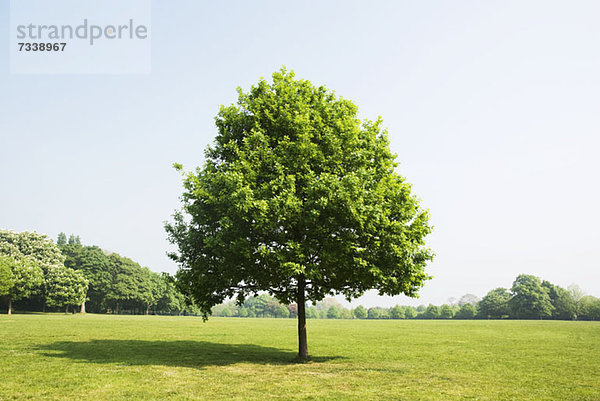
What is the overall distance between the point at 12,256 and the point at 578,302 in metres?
189

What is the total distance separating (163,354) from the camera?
1045 inches

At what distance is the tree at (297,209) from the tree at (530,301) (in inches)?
6080

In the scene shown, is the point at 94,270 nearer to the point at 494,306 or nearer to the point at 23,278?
the point at 23,278

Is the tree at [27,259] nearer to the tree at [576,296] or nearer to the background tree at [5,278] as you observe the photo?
the background tree at [5,278]

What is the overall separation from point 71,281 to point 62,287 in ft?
10.3

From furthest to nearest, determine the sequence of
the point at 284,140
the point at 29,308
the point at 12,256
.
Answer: the point at 29,308 < the point at 12,256 < the point at 284,140

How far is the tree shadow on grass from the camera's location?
2327 centimetres

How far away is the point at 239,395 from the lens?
1484 cm

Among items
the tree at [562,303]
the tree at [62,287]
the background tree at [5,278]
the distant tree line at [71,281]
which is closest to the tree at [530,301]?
the tree at [562,303]

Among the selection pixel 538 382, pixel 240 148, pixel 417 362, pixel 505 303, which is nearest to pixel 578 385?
pixel 538 382

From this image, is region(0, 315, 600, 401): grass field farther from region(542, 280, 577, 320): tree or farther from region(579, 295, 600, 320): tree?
region(579, 295, 600, 320): tree

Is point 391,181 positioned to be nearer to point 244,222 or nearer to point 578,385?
point 244,222

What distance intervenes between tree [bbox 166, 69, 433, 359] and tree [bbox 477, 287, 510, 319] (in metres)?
162

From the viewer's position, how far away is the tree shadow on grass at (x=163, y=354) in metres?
23.3
